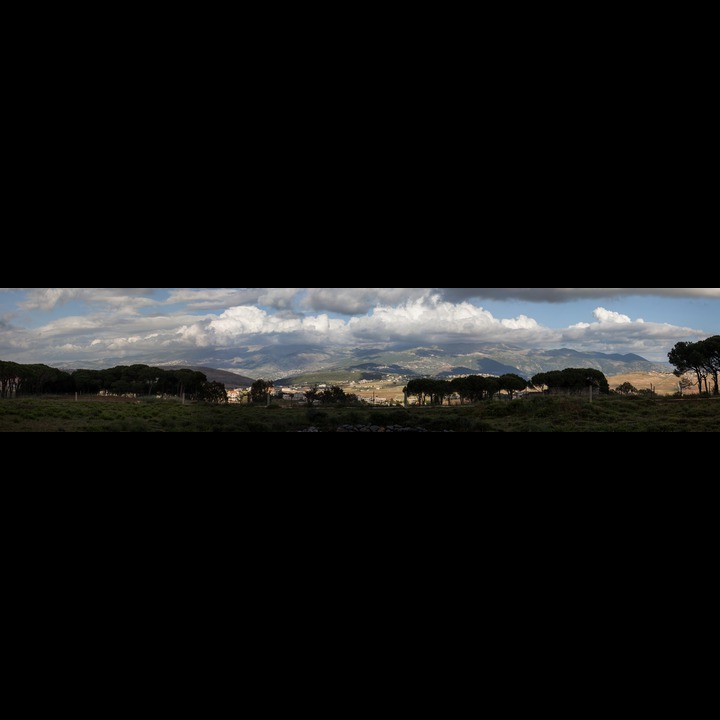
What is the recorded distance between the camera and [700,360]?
6.71 m

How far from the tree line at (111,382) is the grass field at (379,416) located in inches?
5.6

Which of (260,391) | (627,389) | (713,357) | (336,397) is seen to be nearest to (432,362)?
(336,397)

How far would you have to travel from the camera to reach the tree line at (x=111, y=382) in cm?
564

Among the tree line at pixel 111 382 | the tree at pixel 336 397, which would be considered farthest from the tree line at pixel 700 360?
the tree line at pixel 111 382

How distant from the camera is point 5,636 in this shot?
6.80 feet

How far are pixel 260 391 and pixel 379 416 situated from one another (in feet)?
4.66

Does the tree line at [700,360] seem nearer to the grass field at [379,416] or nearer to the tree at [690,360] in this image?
the tree at [690,360]

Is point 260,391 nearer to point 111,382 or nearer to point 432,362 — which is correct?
point 111,382

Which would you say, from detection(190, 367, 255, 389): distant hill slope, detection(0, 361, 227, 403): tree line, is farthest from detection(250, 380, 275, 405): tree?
detection(0, 361, 227, 403): tree line

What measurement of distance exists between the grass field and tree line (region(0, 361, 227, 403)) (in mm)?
142
